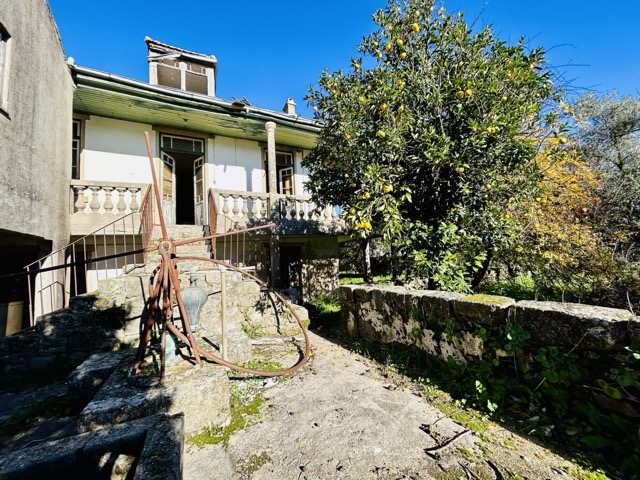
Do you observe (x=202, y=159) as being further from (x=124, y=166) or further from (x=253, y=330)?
(x=253, y=330)

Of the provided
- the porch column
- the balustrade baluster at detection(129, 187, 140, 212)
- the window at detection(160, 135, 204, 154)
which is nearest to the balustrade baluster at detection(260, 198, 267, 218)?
the porch column

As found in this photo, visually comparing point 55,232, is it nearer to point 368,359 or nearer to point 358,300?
point 358,300

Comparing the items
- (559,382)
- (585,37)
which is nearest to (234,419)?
(559,382)

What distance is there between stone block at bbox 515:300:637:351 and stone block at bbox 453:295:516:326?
11 cm

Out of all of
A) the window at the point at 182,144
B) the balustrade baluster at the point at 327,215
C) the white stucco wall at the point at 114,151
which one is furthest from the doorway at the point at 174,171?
the balustrade baluster at the point at 327,215

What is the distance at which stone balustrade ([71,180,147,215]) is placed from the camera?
5531mm

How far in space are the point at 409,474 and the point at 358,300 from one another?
8.59 ft

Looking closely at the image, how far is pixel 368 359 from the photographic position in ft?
12.1

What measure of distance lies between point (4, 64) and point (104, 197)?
2637 mm

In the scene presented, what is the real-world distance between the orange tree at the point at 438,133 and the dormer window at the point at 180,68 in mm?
6497

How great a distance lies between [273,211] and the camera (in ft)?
22.6

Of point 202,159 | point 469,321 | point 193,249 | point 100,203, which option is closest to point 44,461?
point 469,321

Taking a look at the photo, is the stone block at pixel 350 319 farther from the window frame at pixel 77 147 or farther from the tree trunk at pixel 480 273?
the window frame at pixel 77 147

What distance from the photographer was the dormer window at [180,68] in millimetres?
8281
